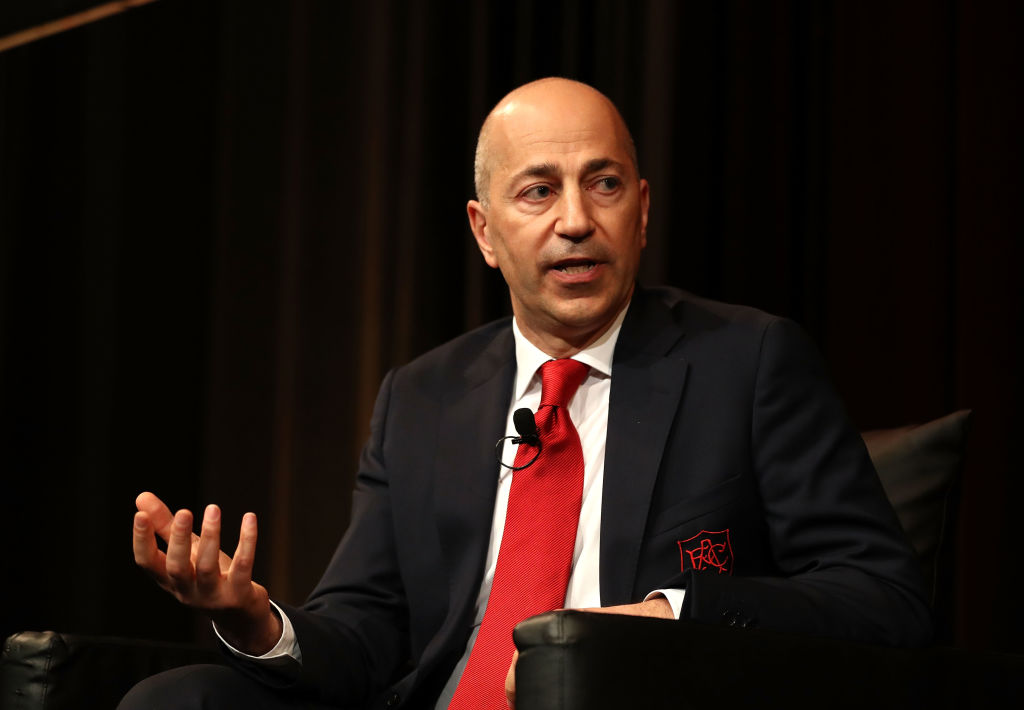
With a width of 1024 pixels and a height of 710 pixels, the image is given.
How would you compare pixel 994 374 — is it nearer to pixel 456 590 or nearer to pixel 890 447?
pixel 890 447

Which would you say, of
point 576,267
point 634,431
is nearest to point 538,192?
point 576,267

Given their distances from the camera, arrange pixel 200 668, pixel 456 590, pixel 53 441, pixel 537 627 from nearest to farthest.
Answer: pixel 537 627
pixel 200 668
pixel 456 590
pixel 53 441

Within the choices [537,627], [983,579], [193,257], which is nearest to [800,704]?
[537,627]

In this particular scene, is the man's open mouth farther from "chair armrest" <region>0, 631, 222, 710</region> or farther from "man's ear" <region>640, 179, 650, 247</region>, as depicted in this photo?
"chair armrest" <region>0, 631, 222, 710</region>

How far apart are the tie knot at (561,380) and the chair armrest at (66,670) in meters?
0.66

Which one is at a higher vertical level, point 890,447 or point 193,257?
point 193,257

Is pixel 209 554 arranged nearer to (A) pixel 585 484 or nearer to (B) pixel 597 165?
(A) pixel 585 484

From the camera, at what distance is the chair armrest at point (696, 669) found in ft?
3.32

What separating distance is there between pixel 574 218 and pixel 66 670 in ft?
2.99

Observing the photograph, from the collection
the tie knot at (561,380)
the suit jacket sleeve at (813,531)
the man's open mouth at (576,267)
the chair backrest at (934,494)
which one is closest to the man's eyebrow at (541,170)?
the man's open mouth at (576,267)

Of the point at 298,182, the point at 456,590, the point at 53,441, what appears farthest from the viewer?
the point at 298,182

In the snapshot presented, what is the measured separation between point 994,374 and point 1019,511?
0.26 metres

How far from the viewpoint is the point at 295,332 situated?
294 cm

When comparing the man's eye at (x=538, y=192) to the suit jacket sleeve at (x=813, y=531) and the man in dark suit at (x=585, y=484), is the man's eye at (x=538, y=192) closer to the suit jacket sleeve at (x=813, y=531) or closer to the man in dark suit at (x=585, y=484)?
the man in dark suit at (x=585, y=484)
